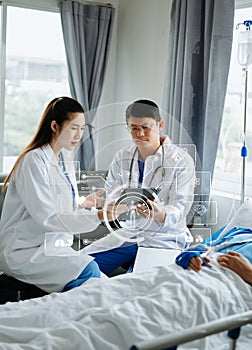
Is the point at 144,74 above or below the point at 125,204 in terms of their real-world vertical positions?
above

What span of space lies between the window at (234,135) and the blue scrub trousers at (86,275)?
1.22 m

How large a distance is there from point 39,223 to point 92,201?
23 centimetres

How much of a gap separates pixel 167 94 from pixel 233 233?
1.40 metres

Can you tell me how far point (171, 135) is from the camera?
10.8 ft

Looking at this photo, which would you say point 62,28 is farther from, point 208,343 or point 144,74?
point 208,343

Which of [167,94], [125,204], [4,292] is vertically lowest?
[4,292]

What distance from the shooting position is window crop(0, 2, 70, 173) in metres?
3.83

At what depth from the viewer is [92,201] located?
91.7 inches

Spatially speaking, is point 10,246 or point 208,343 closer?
point 208,343

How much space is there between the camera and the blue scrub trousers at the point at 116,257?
2539 millimetres

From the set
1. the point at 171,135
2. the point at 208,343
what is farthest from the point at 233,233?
the point at 171,135

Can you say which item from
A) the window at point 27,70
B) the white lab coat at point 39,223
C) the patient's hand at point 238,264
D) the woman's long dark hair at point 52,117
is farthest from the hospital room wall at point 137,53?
the patient's hand at point 238,264

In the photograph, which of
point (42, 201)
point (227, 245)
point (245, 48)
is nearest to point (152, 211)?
point (227, 245)

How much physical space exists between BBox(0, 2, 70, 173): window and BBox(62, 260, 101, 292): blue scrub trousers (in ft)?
5.66
